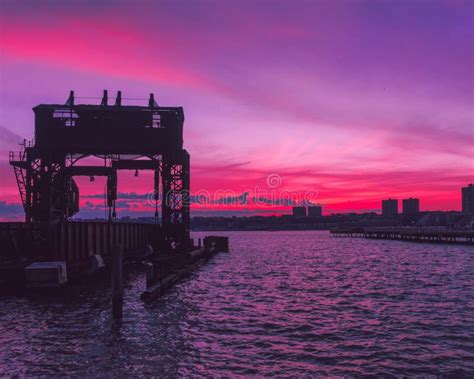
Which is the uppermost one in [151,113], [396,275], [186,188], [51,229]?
[151,113]

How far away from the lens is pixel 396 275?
119ft

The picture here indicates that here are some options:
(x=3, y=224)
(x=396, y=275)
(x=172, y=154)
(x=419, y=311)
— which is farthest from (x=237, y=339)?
(x=172, y=154)

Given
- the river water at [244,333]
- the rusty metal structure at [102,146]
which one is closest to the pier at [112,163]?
the rusty metal structure at [102,146]

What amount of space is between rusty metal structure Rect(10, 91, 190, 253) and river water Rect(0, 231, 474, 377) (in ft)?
54.1

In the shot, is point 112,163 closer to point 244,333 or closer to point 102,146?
point 102,146

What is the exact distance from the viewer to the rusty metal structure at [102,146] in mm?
41031

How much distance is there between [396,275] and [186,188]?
836 inches

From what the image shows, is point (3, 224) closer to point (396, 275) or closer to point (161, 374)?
point (161, 374)

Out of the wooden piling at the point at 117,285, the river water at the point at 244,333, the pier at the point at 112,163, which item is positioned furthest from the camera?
the pier at the point at 112,163

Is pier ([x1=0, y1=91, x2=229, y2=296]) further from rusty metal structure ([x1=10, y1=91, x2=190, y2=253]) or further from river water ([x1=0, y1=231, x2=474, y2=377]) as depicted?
river water ([x1=0, y1=231, x2=474, y2=377])

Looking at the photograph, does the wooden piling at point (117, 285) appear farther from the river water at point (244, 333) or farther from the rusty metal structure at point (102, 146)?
the rusty metal structure at point (102, 146)

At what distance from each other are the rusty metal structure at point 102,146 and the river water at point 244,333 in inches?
649

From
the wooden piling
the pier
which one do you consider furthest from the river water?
the pier

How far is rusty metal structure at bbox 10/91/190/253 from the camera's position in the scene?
4103cm
